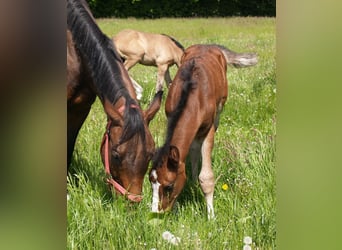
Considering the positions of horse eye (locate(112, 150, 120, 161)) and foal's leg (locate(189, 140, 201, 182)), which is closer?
horse eye (locate(112, 150, 120, 161))

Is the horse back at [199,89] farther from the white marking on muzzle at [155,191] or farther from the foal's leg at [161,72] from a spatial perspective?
the white marking on muzzle at [155,191]

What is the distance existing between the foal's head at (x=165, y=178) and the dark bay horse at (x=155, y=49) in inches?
19.2

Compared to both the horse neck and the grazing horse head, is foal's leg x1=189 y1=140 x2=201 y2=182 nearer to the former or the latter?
the grazing horse head

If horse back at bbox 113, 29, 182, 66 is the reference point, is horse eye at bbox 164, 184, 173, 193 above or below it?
below

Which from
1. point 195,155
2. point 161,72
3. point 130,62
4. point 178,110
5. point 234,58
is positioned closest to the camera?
point 178,110

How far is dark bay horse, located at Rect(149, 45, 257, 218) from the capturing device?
6.86 ft

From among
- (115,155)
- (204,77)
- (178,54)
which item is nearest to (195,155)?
(204,77)

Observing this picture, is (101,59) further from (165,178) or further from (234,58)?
(234,58)

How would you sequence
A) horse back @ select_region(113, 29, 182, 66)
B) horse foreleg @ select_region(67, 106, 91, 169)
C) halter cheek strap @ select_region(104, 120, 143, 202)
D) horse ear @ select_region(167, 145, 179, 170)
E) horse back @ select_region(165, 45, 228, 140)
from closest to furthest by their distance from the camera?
halter cheek strap @ select_region(104, 120, 143, 202)
horse ear @ select_region(167, 145, 179, 170)
horse back @ select_region(165, 45, 228, 140)
horse foreleg @ select_region(67, 106, 91, 169)
horse back @ select_region(113, 29, 182, 66)

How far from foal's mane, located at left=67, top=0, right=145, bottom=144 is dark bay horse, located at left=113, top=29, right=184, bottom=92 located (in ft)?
1.17

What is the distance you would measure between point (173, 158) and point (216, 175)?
31 centimetres

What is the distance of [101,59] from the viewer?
2.12m

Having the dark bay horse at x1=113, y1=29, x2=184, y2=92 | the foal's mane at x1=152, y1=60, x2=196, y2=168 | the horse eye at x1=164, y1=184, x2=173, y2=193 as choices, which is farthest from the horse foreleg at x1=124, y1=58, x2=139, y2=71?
the horse eye at x1=164, y1=184, x2=173, y2=193
